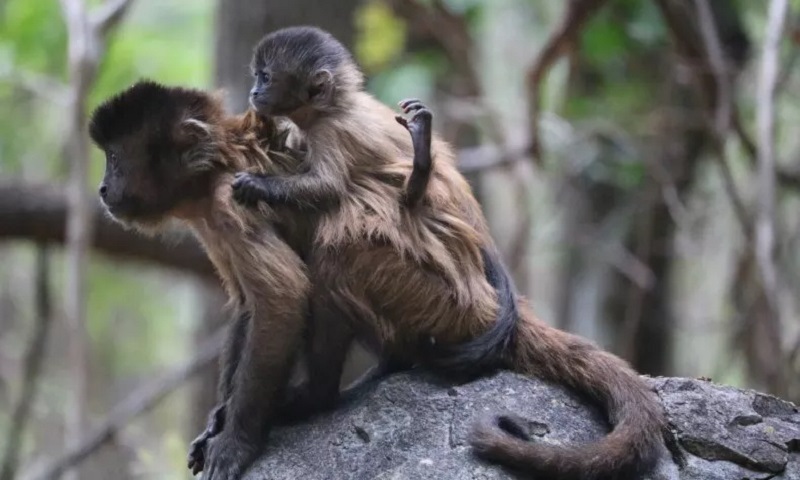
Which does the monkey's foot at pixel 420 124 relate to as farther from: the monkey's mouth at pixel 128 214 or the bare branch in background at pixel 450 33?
the bare branch in background at pixel 450 33

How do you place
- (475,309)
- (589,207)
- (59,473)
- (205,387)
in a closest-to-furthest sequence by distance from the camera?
(475,309), (59,473), (205,387), (589,207)

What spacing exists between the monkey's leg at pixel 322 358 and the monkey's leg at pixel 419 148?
0.56 metres

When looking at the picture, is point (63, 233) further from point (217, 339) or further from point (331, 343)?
point (331, 343)

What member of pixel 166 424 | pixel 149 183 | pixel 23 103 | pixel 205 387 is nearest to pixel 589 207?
pixel 205 387

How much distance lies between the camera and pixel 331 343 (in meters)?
4.20

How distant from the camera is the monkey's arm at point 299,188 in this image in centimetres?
411

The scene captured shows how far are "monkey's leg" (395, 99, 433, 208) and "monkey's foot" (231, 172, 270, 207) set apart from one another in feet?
1.92

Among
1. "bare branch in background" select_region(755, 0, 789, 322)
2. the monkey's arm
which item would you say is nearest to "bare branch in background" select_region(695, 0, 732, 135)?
"bare branch in background" select_region(755, 0, 789, 322)

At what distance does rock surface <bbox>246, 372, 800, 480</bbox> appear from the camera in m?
3.87

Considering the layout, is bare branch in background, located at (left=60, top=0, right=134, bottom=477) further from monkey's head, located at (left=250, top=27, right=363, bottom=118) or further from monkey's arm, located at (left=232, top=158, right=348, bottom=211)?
monkey's arm, located at (left=232, top=158, right=348, bottom=211)

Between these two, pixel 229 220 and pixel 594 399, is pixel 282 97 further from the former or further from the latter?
pixel 594 399

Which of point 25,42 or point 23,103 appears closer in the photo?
point 25,42

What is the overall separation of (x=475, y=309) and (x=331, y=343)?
583mm

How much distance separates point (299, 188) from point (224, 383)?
0.99 metres
